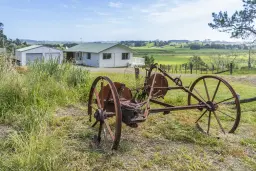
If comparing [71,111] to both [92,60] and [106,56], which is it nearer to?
[106,56]

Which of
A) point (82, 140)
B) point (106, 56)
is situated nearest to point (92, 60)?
point (106, 56)

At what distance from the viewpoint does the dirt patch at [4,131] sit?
3.66 metres

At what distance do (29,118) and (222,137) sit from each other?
2.97 metres

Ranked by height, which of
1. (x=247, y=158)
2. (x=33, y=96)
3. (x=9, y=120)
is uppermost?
(x=33, y=96)

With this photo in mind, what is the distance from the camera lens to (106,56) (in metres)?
31.7

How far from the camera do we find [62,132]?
150 inches

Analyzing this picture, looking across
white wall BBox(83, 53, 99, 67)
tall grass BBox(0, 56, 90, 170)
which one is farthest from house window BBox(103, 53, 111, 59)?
tall grass BBox(0, 56, 90, 170)

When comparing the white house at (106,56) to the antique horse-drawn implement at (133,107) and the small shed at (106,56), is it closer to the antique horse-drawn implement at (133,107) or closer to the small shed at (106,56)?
the small shed at (106,56)

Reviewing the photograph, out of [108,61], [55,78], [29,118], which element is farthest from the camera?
[108,61]

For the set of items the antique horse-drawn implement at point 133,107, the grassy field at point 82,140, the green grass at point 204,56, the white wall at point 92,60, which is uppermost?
the green grass at point 204,56

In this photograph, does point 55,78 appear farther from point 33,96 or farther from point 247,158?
point 247,158

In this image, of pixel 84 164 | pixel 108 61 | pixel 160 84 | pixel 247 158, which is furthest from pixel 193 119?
pixel 108 61

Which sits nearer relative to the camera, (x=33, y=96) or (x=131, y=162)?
(x=131, y=162)

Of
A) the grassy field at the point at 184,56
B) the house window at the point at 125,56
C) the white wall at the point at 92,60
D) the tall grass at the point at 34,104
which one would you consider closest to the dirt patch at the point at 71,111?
the tall grass at the point at 34,104
